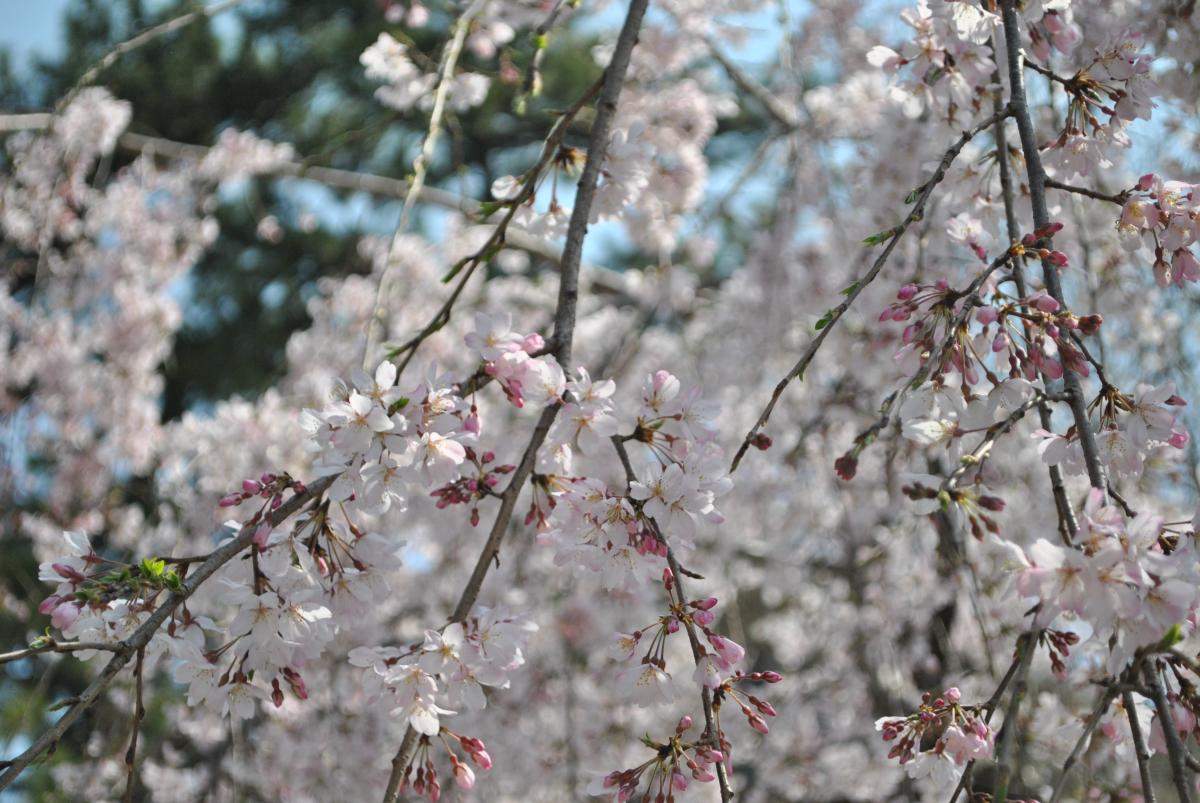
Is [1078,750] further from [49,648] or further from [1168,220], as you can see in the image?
[49,648]

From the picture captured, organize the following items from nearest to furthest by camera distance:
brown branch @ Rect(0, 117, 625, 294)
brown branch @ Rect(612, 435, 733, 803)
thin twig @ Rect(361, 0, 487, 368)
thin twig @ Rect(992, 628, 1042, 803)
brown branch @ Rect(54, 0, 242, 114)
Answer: thin twig @ Rect(992, 628, 1042, 803) → brown branch @ Rect(612, 435, 733, 803) → thin twig @ Rect(361, 0, 487, 368) → brown branch @ Rect(54, 0, 242, 114) → brown branch @ Rect(0, 117, 625, 294)

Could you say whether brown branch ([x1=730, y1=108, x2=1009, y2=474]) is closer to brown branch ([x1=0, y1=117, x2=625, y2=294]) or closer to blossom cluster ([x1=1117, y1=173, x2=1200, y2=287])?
blossom cluster ([x1=1117, y1=173, x2=1200, y2=287])

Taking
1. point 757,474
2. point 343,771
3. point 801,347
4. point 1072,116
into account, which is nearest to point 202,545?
point 343,771

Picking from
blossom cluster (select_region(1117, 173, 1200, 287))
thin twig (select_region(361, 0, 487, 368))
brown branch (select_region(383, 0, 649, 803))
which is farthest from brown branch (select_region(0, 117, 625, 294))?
blossom cluster (select_region(1117, 173, 1200, 287))

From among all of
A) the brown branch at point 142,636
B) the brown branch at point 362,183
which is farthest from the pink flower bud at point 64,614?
the brown branch at point 362,183

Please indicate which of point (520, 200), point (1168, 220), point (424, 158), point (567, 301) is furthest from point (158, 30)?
point (1168, 220)

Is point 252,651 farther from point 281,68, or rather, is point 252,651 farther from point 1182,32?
point 281,68

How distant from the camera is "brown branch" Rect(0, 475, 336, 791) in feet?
2.64

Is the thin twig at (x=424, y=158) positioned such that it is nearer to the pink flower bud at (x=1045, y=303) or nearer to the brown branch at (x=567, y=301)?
the brown branch at (x=567, y=301)

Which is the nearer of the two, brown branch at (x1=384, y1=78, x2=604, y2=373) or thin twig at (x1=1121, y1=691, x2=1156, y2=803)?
thin twig at (x1=1121, y1=691, x2=1156, y2=803)

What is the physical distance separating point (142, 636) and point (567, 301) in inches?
23.6

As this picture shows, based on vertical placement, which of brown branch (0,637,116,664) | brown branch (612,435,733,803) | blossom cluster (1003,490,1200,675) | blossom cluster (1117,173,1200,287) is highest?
blossom cluster (1117,173,1200,287)

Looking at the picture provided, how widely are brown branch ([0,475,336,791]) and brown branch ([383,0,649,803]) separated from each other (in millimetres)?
186

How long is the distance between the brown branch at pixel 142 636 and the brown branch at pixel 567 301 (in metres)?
0.19
